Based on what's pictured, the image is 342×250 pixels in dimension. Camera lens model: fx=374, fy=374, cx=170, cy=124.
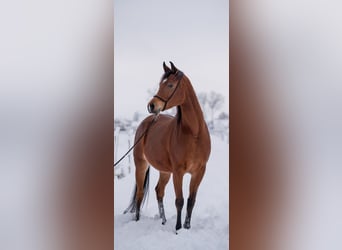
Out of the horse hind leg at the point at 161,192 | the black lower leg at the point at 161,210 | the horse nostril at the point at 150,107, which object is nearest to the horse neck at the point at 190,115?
the horse nostril at the point at 150,107

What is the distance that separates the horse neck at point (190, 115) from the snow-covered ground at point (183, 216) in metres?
0.10

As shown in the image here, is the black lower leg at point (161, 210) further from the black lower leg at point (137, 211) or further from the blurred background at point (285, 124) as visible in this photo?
the blurred background at point (285, 124)

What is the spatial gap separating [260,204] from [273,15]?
960 mm

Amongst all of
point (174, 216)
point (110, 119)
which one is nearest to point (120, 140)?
point (110, 119)

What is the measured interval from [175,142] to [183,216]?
14.7 inches

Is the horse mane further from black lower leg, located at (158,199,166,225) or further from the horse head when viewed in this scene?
black lower leg, located at (158,199,166,225)

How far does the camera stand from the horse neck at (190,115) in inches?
73.3

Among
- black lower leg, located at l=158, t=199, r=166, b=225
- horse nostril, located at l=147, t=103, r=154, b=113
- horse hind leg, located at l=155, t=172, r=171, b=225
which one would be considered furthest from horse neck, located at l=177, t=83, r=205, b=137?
black lower leg, located at l=158, t=199, r=166, b=225

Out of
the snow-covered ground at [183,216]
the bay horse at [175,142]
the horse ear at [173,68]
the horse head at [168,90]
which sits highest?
the horse ear at [173,68]

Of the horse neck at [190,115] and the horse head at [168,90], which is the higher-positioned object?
the horse head at [168,90]

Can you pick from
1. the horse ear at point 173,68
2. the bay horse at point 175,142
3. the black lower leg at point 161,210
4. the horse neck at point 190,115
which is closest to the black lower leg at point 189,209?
the bay horse at point 175,142

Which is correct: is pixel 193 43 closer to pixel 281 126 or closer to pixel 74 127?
pixel 281 126

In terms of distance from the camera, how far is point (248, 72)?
6.22ft

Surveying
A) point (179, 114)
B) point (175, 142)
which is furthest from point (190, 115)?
point (175, 142)
